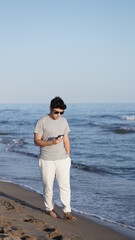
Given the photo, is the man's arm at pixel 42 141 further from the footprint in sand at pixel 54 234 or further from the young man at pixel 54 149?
the footprint in sand at pixel 54 234

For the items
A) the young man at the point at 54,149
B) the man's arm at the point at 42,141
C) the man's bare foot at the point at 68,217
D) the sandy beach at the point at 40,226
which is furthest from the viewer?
the man's bare foot at the point at 68,217

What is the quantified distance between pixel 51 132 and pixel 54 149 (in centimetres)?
24

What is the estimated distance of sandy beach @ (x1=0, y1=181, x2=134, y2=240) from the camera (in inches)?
180

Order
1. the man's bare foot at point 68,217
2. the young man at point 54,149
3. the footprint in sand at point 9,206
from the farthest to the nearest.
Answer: the footprint in sand at point 9,206
the man's bare foot at point 68,217
the young man at point 54,149

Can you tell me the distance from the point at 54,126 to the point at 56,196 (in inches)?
97.4

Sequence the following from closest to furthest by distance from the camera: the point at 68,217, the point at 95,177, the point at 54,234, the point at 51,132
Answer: the point at 54,234 < the point at 51,132 < the point at 68,217 < the point at 95,177

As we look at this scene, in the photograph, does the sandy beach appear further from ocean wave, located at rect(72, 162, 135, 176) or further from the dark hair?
ocean wave, located at rect(72, 162, 135, 176)

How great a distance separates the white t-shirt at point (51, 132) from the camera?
219 inches

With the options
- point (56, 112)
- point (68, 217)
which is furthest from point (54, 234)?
point (56, 112)

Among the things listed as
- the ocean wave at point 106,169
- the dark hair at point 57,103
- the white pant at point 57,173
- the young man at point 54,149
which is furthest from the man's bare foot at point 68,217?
the ocean wave at point 106,169

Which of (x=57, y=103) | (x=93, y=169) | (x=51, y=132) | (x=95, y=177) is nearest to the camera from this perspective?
(x=57, y=103)

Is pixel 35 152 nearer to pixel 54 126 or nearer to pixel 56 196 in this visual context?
pixel 56 196

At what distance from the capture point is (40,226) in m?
5.07

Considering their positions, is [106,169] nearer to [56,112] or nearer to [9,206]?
[9,206]
